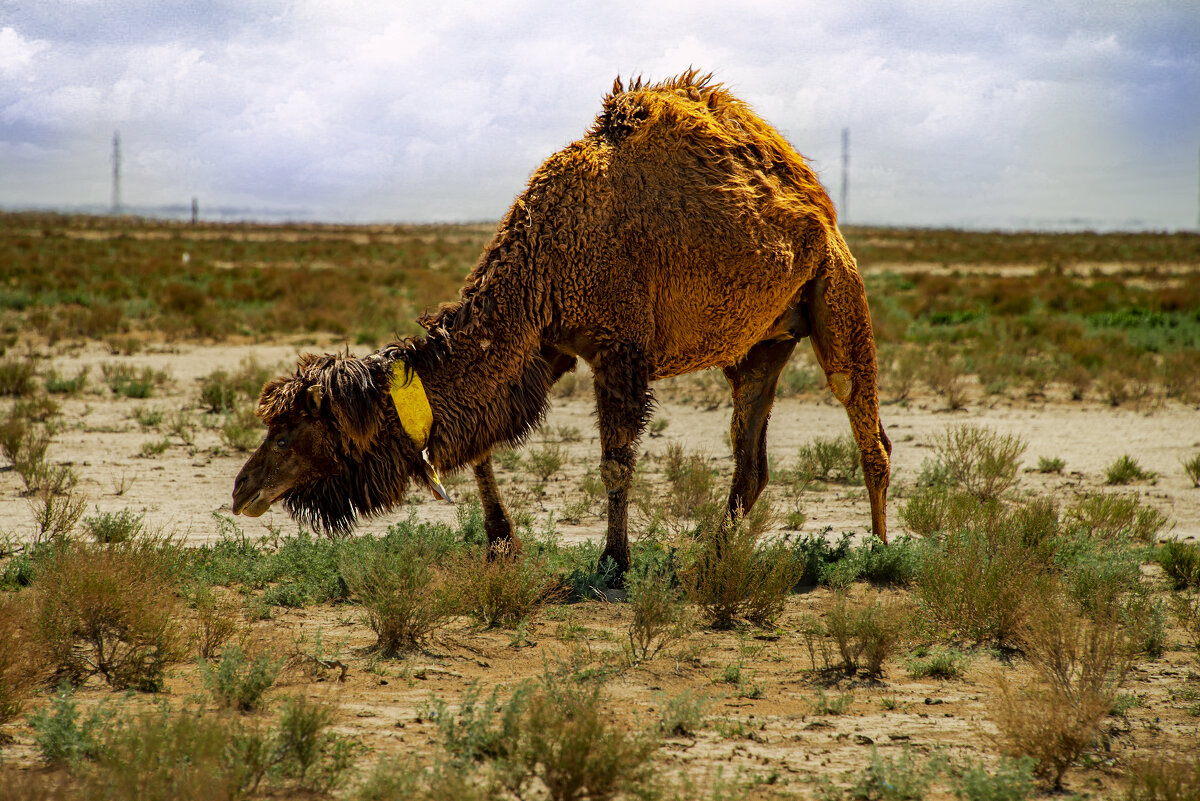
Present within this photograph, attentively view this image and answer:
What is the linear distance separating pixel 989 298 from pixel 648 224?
85.9ft

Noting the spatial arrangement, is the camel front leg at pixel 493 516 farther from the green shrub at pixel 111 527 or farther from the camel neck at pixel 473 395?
the green shrub at pixel 111 527

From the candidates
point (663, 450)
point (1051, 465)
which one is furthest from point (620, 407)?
point (1051, 465)

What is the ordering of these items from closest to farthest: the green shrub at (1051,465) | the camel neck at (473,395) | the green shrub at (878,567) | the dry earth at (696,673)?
the dry earth at (696,673)
the camel neck at (473,395)
the green shrub at (878,567)
the green shrub at (1051,465)

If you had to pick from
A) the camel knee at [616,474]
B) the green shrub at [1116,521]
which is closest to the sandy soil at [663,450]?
the green shrub at [1116,521]

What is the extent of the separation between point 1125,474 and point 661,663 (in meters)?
6.86

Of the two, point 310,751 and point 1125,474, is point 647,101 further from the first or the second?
point 1125,474

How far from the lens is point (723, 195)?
19.9ft

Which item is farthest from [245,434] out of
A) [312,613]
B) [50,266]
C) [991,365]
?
[50,266]

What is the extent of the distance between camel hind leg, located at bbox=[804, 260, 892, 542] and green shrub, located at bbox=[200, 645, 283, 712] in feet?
13.9

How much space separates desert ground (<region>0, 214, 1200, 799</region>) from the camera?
3834 millimetres

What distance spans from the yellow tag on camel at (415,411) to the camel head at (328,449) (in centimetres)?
4

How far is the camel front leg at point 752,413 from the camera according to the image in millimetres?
7086

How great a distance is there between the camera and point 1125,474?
9.73m

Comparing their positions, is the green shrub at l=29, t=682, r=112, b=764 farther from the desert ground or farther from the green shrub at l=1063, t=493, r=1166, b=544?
the green shrub at l=1063, t=493, r=1166, b=544
